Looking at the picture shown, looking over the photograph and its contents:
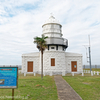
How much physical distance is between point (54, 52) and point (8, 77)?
18.2 metres

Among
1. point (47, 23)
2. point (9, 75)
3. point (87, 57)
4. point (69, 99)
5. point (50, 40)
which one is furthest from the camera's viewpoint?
point (87, 57)

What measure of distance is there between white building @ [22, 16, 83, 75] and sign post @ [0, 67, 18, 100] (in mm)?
16602

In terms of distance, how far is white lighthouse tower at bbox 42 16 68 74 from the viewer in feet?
78.7

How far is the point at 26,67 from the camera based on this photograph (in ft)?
86.7

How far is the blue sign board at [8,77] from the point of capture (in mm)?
6379

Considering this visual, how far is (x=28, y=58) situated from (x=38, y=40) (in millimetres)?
10017

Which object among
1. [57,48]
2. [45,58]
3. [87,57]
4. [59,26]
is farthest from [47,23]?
[87,57]

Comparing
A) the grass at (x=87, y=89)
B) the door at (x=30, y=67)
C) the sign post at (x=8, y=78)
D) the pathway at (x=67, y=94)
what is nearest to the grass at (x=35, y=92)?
the pathway at (x=67, y=94)

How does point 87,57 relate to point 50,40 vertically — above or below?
below

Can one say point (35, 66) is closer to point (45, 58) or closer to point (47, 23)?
point (45, 58)

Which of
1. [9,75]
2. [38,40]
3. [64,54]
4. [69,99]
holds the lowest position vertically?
[69,99]

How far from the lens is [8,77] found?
253 inches

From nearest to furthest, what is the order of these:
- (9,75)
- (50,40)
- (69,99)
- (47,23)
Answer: (9,75) < (69,99) < (50,40) < (47,23)

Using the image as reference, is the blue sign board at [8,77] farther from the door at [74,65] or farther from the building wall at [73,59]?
the door at [74,65]
